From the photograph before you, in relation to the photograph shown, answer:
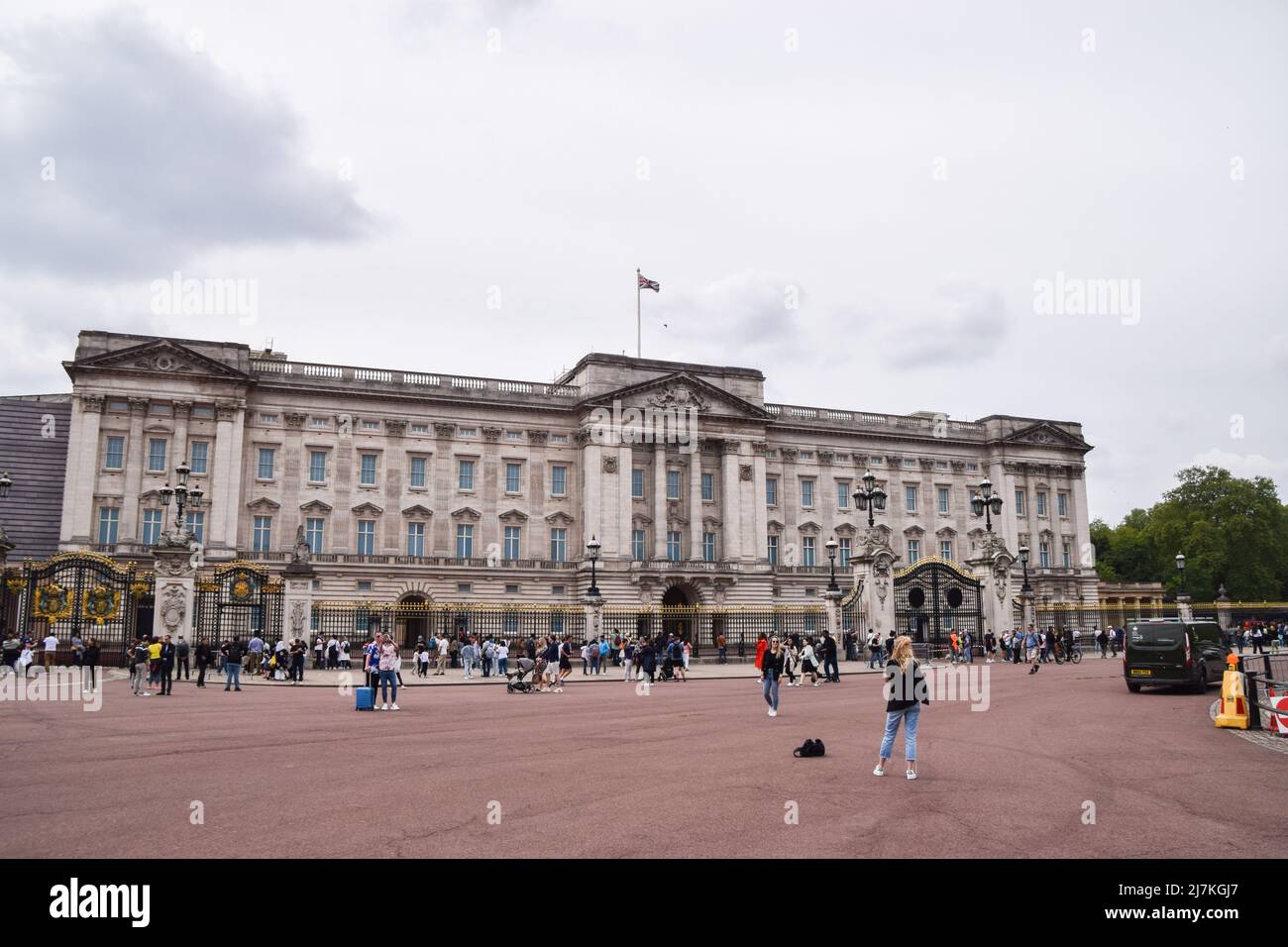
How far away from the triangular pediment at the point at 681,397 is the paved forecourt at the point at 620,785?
1717 inches

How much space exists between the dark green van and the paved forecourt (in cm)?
468

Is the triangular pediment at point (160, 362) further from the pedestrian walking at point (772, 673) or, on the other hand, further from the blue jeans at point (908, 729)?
the blue jeans at point (908, 729)

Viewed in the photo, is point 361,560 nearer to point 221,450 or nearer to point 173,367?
point 221,450

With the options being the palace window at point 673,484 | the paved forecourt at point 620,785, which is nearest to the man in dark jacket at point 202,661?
the paved forecourt at point 620,785

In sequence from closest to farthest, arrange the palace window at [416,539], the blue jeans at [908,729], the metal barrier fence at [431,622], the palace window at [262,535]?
the blue jeans at [908,729]
the metal barrier fence at [431,622]
the palace window at [262,535]
the palace window at [416,539]

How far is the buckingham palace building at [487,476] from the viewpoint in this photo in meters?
55.2

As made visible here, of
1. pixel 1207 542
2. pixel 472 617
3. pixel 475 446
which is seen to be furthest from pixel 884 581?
pixel 1207 542

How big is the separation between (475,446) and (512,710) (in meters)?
41.7

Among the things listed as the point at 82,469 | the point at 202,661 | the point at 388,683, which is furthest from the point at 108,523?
the point at 388,683

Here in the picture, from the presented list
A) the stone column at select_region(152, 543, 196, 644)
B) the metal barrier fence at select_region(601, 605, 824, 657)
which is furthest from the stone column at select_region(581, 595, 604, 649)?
the stone column at select_region(152, 543, 196, 644)

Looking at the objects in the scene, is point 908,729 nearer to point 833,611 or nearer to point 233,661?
point 233,661

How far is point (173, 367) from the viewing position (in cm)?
5584
